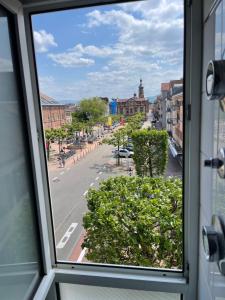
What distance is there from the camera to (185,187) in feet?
4.53

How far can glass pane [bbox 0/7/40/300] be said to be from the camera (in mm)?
1227

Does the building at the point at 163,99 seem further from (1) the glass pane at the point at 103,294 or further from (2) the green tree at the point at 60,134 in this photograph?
(1) the glass pane at the point at 103,294

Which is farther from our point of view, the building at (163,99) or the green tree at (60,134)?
the green tree at (60,134)

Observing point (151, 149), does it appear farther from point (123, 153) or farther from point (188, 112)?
point (188, 112)

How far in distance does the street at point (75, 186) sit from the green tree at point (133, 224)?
0.05 metres

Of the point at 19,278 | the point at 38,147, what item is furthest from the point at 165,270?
the point at 38,147

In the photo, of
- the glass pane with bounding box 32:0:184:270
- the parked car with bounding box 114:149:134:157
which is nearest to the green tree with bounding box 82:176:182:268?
the glass pane with bounding box 32:0:184:270

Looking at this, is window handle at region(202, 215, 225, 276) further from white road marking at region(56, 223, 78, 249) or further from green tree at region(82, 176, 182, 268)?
white road marking at region(56, 223, 78, 249)

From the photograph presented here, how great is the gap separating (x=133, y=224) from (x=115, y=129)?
2.03 ft

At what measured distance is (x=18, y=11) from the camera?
1.31m

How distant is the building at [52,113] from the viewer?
151cm

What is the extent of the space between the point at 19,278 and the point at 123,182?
2.60ft

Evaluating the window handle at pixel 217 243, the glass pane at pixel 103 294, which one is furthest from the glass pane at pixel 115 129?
the window handle at pixel 217 243

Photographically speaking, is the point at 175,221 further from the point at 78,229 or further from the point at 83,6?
the point at 83,6
